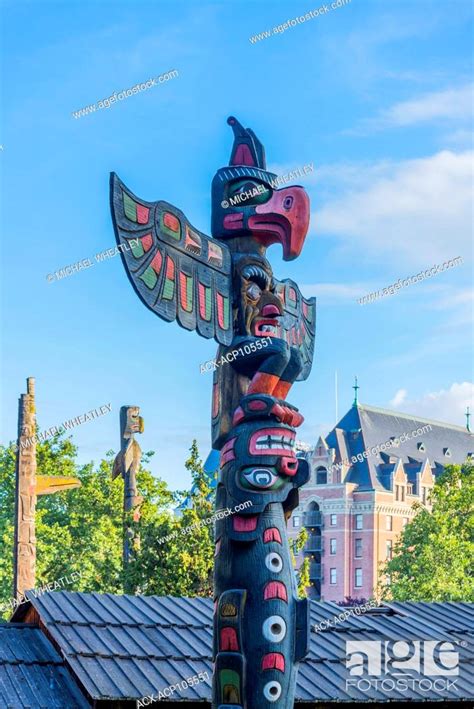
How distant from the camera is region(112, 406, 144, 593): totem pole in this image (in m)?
25.4

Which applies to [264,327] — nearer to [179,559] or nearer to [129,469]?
[179,559]

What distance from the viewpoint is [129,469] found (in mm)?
26484

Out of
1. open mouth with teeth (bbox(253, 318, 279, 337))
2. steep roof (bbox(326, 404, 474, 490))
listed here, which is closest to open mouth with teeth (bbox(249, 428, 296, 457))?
open mouth with teeth (bbox(253, 318, 279, 337))

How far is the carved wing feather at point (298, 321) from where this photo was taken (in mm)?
13938

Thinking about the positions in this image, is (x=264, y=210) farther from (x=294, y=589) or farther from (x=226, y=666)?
(x=226, y=666)

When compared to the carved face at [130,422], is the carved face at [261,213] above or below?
above

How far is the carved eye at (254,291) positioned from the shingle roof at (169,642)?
4.64 metres

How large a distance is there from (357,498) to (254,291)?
67.4m

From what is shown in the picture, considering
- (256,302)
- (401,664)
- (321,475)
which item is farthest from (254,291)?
(321,475)

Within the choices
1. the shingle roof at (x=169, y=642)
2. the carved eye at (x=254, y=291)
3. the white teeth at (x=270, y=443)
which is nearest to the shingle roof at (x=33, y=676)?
the shingle roof at (x=169, y=642)

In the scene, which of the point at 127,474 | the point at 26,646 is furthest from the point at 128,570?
the point at 26,646

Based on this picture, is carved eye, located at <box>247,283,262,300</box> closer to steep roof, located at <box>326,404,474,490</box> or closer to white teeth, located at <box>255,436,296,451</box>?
white teeth, located at <box>255,436,296,451</box>

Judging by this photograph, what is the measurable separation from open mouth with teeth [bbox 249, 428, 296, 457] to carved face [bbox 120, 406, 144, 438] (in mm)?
15445

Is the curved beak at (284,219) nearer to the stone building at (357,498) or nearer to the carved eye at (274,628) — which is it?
the carved eye at (274,628)
